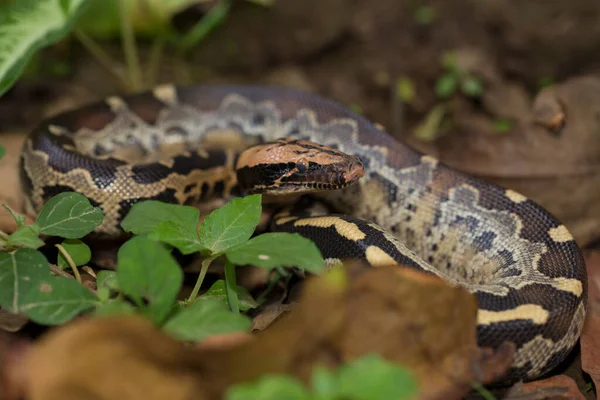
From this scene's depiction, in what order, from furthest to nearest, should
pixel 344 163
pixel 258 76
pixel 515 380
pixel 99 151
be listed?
pixel 258 76 → pixel 99 151 → pixel 344 163 → pixel 515 380

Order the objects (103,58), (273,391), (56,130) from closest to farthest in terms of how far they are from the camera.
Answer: (273,391) < (56,130) < (103,58)

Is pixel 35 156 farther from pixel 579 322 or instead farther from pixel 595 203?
pixel 595 203

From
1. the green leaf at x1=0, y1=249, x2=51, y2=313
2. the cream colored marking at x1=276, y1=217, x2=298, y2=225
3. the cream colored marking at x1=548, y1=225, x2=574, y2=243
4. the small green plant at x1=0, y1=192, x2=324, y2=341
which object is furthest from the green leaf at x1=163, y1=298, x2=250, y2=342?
the cream colored marking at x1=548, y1=225, x2=574, y2=243

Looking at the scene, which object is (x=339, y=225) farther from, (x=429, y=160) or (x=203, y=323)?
(x=203, y=323)

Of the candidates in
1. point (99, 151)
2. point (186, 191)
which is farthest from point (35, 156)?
point (186, 191)

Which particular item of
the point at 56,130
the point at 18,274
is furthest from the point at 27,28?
the point at 18,274

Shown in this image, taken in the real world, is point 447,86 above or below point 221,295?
above
